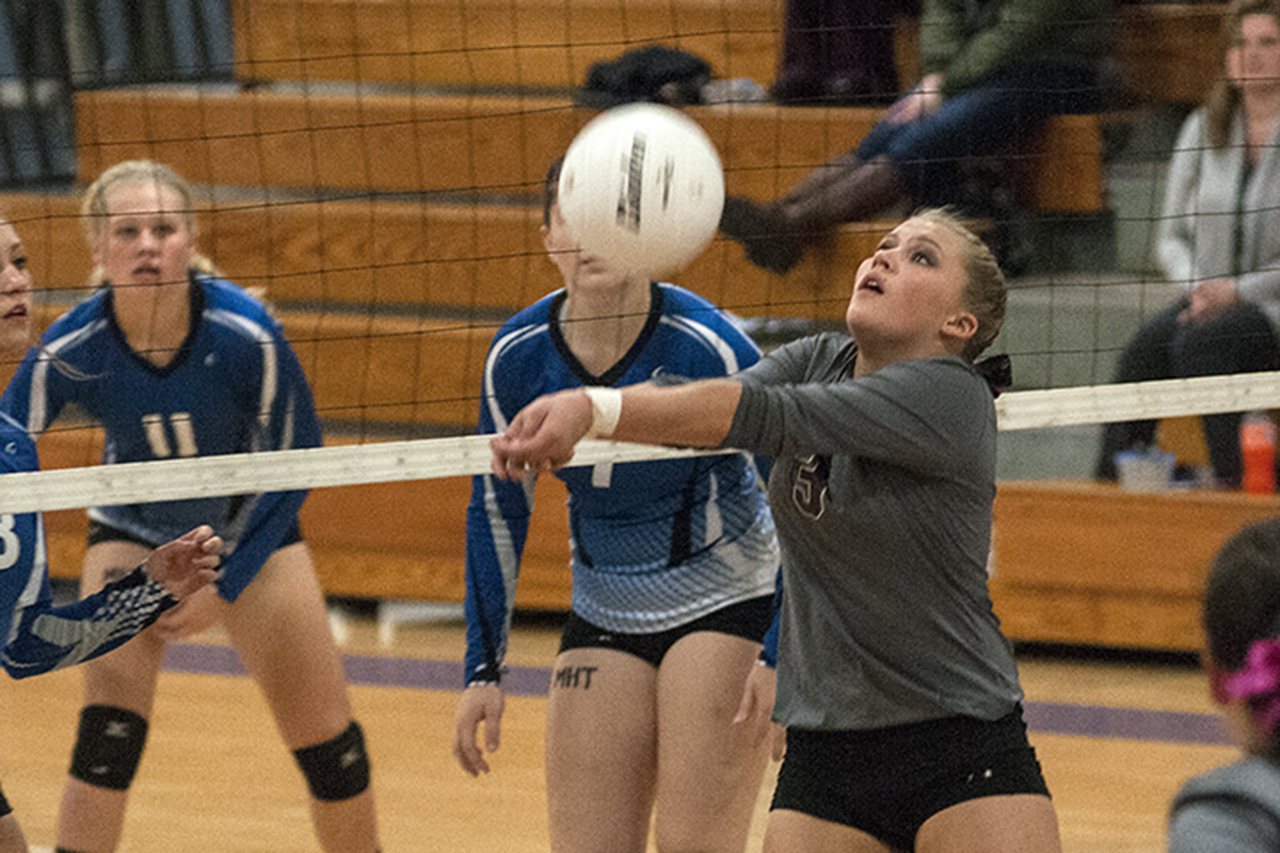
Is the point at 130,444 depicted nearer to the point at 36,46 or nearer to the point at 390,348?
the point at 390,348

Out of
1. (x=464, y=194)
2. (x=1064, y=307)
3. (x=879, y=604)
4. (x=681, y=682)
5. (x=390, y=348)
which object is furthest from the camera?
(x=464, y=194)

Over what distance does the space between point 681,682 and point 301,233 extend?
15.0 feet

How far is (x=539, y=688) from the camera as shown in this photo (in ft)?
19.4

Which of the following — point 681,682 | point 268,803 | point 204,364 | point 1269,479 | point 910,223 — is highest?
point 910,223

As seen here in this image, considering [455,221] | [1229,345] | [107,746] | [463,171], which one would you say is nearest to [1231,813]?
[107,746]

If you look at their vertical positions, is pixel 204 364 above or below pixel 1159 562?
above

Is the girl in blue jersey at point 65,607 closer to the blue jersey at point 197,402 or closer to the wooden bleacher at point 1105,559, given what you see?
Result: the blue jersey at point 197,402

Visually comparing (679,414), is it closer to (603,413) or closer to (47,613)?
(603,413)

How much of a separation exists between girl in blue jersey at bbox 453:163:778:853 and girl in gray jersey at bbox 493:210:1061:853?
0.51 metres

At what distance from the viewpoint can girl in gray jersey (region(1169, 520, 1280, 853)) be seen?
166 cm

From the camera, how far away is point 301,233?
24.5 feet

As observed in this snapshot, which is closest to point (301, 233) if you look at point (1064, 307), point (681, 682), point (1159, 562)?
point (1064, 307)

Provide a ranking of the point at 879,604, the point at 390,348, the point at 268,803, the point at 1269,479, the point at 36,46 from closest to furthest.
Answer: the point at 879,604, the point at 268,803, the point at 1269,479, the point at 390,348, the point at 36,46

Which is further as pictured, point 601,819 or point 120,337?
point 120,337
